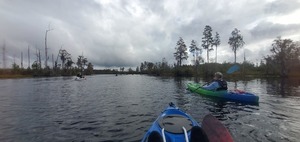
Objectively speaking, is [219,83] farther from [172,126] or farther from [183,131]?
[183,131]

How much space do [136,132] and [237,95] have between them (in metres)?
10.1

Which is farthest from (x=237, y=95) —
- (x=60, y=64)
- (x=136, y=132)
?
(x=60, y=64)

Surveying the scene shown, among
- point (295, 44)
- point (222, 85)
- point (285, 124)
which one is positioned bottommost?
point (285, 124)

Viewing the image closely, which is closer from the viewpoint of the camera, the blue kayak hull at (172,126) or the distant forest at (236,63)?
the blue kayak hull at (172,126)

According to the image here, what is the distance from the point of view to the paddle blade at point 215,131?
18.1 ft

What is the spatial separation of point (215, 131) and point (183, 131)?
1194mm

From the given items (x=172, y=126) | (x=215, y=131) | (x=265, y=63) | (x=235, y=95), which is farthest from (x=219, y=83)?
(x=265, y=63)

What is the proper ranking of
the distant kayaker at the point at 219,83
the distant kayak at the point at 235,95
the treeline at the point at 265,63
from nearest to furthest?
the distant kayak at the point at 235,95 → the distant kayaker at the point at 219,83 → the treeline at the point at 265,63

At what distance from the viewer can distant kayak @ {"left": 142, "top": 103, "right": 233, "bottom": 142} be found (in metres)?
4.59

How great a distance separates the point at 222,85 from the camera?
16.4 metres

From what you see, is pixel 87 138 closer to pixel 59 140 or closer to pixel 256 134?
pixel 59 140

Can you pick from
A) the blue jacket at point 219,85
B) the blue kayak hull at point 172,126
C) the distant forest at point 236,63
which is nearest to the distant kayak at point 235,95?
the blue jacket at point 219,85

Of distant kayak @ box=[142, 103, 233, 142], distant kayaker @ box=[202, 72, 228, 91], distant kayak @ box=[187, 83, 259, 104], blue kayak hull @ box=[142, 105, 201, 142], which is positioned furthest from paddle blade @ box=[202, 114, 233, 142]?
distant kayaker @ box=[202, 72, 228, 91]

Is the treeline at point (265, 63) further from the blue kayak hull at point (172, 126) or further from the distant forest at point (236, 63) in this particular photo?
the blue kayak hull at point (172, 126)
